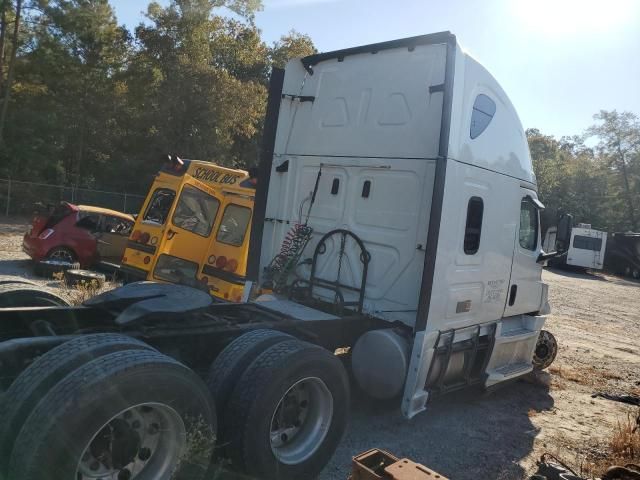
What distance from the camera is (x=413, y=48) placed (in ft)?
16.8

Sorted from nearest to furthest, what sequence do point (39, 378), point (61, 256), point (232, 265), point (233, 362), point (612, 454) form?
1. point (39, 378)
2. point (233, 362)
3. point (612, 454)
4. point (232, 265)
5. point (61, 256)

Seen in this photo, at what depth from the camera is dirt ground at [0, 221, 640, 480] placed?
4.55m

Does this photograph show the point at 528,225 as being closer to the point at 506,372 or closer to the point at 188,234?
the point at 506,372

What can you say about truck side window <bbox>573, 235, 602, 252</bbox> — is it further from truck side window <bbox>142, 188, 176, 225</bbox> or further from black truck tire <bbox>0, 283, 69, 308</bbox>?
black truck tire <bbox>0, 283, 69, 308</bbox>

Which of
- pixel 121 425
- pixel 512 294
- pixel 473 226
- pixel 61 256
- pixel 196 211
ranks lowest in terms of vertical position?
pixel 61 256

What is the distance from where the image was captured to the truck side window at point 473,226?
5176 mm

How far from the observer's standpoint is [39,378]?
8.79 ft

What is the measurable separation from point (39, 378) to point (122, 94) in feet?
96.6

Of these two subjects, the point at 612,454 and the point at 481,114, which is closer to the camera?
the point at 612,454

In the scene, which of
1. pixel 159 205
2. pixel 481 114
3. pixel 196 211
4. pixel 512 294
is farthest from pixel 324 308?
pixel 159 205

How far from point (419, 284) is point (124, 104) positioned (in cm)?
2797

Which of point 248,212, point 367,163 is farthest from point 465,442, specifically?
point 248,212

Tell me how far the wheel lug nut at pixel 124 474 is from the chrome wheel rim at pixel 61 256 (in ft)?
32.7

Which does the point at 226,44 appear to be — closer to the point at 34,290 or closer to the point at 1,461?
the point at 34,290
